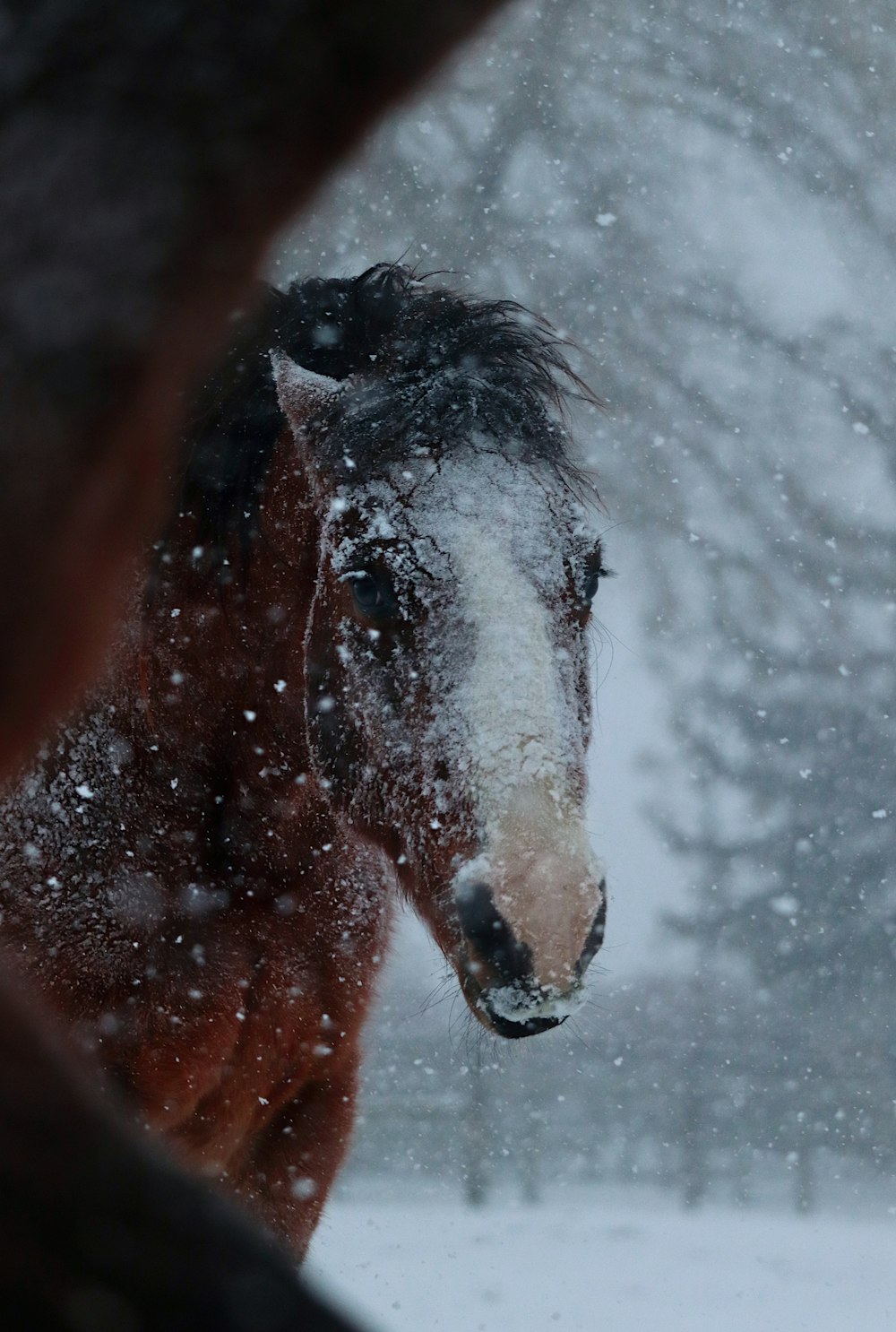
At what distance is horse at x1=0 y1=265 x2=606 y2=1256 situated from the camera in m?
1.66

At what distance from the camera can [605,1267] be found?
6.59 metres

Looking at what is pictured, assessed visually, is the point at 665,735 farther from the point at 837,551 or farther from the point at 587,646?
the point at 587,646

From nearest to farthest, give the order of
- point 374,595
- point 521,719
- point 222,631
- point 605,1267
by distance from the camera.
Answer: point 521,719 → point 374,595 → point 222,631 → point 605,1267

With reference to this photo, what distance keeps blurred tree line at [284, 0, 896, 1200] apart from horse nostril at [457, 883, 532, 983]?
7.34 m

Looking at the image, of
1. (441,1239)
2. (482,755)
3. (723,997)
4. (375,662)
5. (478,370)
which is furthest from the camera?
(723,997)

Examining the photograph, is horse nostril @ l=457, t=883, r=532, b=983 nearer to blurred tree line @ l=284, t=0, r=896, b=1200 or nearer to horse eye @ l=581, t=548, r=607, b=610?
horse eye @ l=581, t=548, r=607, b=610

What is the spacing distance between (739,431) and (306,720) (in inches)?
323

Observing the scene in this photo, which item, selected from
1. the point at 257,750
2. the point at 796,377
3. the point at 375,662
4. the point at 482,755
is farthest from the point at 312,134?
the point at 796,377

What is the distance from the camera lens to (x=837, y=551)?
9312 mm

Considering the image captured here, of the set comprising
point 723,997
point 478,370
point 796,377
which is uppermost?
point 796,377

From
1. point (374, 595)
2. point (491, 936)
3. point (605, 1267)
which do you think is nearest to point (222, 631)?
point (374, 595)

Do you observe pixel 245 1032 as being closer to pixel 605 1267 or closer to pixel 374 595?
pixel 374 595

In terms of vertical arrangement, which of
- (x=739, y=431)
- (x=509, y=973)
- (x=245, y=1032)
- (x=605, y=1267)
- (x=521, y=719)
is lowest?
(x=605, y=1267)

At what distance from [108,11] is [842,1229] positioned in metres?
9.83
